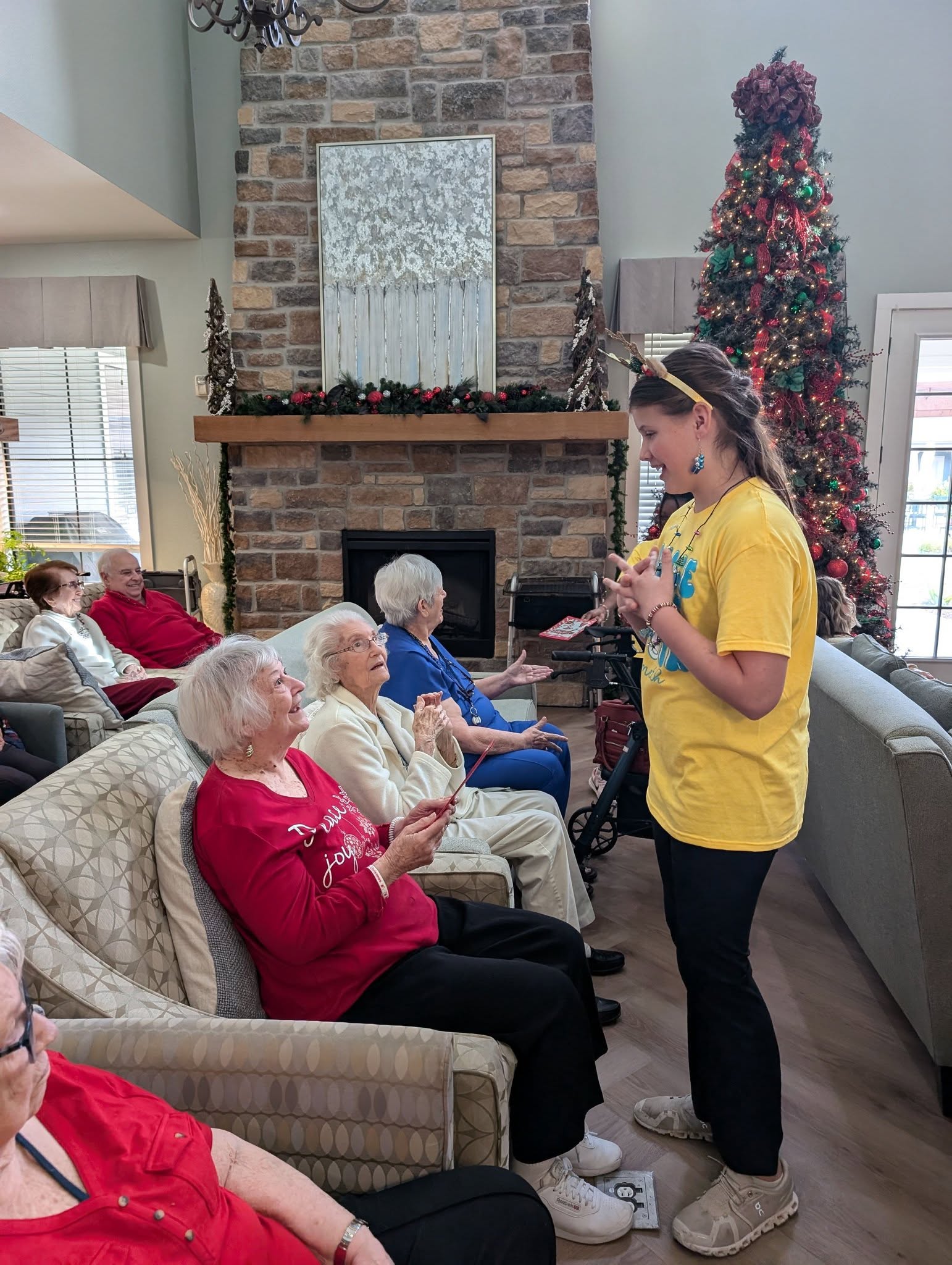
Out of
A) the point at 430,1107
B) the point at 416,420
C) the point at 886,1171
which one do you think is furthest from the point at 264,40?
the point at 886,1171

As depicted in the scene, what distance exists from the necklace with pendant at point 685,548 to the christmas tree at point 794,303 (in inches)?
108

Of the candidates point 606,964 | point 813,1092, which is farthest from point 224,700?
point 813,1092

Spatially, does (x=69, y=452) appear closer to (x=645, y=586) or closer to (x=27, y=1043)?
(x=645, y=586)

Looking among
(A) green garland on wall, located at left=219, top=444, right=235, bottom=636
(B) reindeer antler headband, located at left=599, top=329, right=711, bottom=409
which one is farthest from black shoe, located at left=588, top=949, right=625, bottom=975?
(A) green garland on wall, located at left=219, top=444, right=235, bottom=636

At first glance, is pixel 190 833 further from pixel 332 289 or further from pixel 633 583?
pixel 332 289

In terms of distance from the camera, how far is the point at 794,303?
13.6 ft

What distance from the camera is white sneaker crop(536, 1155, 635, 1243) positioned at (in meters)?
1.53

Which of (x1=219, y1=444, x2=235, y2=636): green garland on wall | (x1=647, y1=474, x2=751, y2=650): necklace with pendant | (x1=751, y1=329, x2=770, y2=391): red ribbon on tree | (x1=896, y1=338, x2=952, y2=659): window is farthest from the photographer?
(x1=219, y1=444, x2=235, y2=636): green garland on wall

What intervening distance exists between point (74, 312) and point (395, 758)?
191 inches

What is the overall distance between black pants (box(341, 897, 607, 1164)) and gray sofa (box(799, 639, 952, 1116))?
78cm

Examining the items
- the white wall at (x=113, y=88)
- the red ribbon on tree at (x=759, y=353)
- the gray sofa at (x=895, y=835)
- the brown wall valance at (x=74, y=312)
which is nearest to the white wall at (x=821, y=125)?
the red ribbon on tree at (x=759, y=353)

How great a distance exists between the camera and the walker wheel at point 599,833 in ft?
9.48

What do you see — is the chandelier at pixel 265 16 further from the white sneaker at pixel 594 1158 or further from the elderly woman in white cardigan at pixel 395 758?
the white sneaker at pixel 594 1158

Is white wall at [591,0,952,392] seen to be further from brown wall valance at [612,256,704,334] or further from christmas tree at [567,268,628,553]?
christmas tree at [567,268,628,553]
